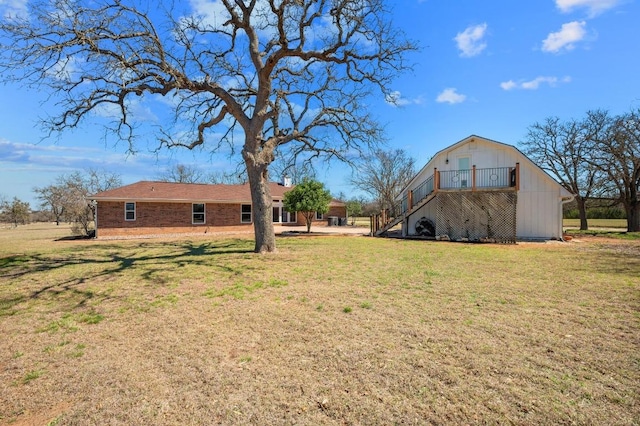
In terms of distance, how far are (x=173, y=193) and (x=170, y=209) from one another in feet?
4.14

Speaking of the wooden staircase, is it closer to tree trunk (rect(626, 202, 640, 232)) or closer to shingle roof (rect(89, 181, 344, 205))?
shingle roof (rect(89, 181, 344, 205))

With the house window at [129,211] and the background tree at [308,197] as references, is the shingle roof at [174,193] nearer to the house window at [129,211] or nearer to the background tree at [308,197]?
the house window at [129,211]

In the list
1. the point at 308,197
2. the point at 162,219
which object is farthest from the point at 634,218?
the point at 162,219

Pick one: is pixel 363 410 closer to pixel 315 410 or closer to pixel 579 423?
pixel 315 410

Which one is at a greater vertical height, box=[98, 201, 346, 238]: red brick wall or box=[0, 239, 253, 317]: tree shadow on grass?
box=[98, 201, 346, 238]: red brick wall

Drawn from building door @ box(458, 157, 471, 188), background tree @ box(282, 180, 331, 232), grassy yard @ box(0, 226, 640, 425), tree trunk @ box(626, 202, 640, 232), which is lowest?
grassy yard @ box(0, 226, 640, 425)

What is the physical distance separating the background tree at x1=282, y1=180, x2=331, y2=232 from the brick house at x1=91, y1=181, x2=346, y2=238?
14.4 feet

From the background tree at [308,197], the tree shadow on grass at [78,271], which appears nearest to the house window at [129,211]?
the tree shadow on grass at [78,271]

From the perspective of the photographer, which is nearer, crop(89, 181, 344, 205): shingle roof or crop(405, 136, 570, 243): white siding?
crop(405, 136, 570, 243): white siding

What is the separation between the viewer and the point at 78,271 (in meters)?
8.55

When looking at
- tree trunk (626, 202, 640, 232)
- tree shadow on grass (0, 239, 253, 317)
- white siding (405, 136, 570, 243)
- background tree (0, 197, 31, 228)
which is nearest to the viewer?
tree shadow on grass (0, 239, 253, 317)

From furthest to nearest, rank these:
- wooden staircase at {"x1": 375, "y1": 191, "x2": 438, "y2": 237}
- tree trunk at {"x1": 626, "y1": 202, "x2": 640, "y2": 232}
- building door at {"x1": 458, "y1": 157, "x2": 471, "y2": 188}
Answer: tree trunk at {"x1": 626, "y1": 202, "x2": 640, "y2": 232}, building door at {"x1": 458, "y1": 157, "x2": 471, "y2": 188}, wooden staircase at {"x1": 375, "y1": 191, "x2": 438, "y2": 237}

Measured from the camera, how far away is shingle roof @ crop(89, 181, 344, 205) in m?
20.2

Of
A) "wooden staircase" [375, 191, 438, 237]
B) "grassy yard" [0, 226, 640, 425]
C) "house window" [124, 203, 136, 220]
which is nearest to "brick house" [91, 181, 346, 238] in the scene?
"house window" [124, 203, 136, 220]
